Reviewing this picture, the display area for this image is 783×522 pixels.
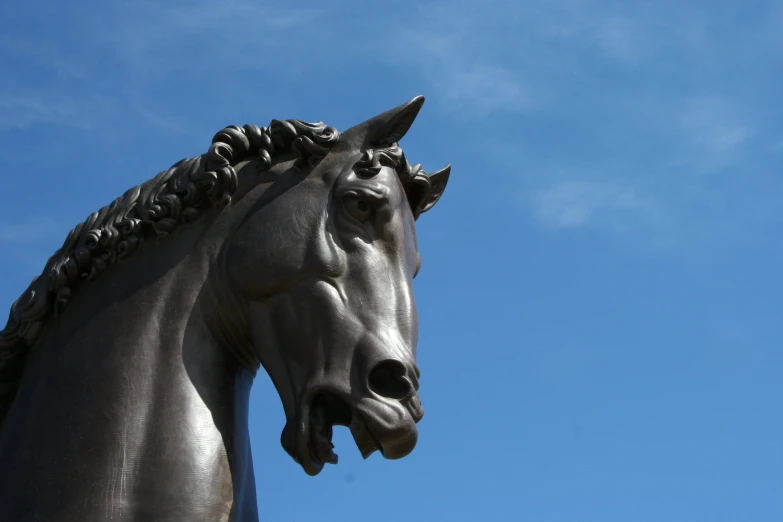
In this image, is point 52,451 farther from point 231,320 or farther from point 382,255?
point 382,255

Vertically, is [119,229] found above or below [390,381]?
above

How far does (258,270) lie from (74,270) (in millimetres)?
851

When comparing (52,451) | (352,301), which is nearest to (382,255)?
(352,301)

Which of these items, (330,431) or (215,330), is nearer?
(330,431)

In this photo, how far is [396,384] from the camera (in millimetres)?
5316

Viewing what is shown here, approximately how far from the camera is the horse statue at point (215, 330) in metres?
5.23

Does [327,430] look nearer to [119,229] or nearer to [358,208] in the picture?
[358,208]

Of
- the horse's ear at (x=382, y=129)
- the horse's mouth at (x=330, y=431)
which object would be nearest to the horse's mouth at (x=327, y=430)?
the horse's mouth at (x=330, y=431)

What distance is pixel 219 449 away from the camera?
535cm

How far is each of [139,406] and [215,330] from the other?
47cm

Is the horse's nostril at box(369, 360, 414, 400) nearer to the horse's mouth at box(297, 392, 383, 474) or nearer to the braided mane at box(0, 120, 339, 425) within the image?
the horse's mouth at box(297, 392, 383, 474)

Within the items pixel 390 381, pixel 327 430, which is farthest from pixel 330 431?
pixel 390 381

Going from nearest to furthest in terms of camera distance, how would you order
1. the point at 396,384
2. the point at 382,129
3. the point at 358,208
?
the point at 396,384 → the point at 358,208 → the point at 382,129

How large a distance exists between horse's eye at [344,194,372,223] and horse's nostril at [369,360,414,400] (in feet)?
2.45
